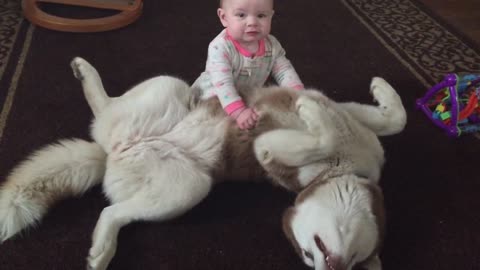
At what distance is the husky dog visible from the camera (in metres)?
1.17

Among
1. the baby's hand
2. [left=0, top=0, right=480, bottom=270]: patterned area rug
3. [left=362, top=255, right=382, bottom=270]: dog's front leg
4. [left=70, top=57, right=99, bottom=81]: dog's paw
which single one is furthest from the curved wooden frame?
[left=362, top=255, right=382, bottom=270]: dog's front leg

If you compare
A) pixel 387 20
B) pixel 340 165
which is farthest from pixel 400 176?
pixel 387 20

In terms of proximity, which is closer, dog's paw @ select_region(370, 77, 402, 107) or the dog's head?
the dog's head

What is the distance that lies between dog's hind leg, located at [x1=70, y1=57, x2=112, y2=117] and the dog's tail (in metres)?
0.21

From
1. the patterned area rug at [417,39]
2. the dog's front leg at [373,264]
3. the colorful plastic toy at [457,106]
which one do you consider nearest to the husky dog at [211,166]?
the dog's front leg at [373,264]

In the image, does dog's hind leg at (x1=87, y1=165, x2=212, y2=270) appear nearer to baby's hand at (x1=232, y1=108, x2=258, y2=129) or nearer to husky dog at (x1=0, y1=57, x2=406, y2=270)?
husky dog at (x1=0, y1=57, x2=406, y2=270)

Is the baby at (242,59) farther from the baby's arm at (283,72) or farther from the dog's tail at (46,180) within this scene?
the dog's tail at (46,180)

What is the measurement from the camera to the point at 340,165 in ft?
4.21

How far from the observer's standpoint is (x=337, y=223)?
1.12m

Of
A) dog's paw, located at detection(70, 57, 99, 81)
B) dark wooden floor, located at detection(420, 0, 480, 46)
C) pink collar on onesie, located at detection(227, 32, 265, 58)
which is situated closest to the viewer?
pink collar on onesie, located at detection(227, 32, 265, 58)

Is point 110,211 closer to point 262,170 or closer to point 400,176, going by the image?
point 262,170

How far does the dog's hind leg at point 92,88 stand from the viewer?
1529 mm

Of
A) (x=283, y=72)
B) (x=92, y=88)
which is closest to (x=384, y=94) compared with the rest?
(x=283, y=72)

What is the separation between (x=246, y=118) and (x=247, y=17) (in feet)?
1.08
